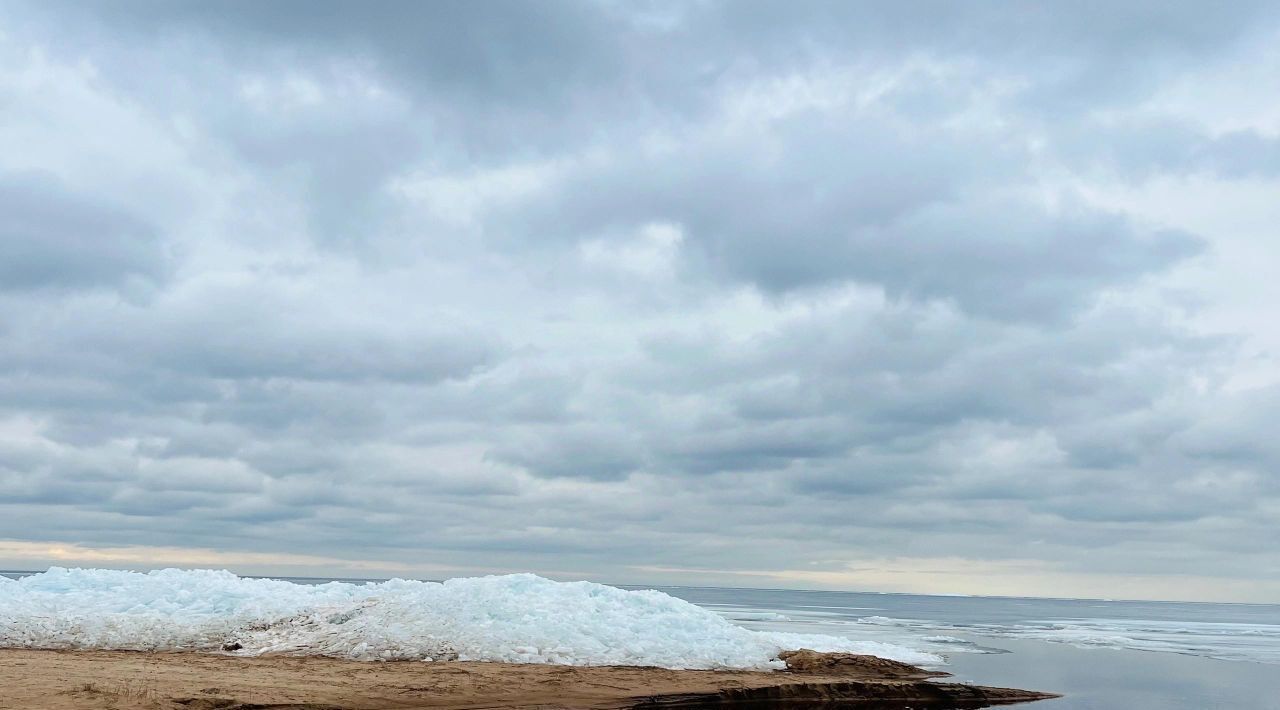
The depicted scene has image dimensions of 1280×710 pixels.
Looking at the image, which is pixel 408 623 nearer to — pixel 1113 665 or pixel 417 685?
pixel 417 685

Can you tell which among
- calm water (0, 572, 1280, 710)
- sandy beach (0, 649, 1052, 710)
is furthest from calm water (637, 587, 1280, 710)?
sandy beach (0, 649, 1052, 710)

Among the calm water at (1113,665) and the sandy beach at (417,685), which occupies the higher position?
the sandy beach at (417,685)

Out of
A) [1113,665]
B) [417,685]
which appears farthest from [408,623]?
[1113,665]

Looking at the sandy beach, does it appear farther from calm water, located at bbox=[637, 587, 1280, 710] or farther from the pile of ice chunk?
calm water, located at bbox=[637, 587, 1280, 710]

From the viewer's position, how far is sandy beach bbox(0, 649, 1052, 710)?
80.3 ft

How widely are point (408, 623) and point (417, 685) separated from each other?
31.7 feet

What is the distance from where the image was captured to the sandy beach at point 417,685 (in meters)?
24.5

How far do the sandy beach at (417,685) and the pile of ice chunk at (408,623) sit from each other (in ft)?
5.93

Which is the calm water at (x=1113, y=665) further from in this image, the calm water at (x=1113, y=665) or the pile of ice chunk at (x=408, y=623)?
the pile of ice chunk at (x=408, y=623)

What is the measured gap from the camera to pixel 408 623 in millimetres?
37500

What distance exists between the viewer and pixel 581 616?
38.8 meters

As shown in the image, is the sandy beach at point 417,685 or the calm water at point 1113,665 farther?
the calm water at point 1113,665

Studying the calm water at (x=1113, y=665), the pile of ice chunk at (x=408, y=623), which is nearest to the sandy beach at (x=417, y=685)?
the pile of ice chunk at (x=408, y=623)

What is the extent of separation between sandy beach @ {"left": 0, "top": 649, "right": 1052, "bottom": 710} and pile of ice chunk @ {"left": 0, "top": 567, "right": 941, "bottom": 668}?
5.93ft
